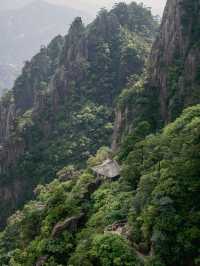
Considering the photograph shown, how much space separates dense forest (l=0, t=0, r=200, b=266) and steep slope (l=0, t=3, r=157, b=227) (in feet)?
0.72

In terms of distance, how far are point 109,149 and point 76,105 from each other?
85.4ft

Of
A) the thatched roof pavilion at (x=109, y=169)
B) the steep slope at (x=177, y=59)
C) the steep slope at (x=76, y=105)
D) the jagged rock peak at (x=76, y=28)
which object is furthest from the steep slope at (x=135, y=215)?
the jagged rock peak at (x=76, y=28)

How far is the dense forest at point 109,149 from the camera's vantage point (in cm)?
3119

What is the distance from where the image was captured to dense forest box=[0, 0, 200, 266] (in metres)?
31.2

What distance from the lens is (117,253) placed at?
30.0 metres

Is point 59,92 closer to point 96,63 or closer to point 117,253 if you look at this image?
point 96,63

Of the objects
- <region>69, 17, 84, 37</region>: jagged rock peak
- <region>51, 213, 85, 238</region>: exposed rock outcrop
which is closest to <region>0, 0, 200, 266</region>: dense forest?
<region>51, 213, 85, 238</region>: exposed rock outcrop

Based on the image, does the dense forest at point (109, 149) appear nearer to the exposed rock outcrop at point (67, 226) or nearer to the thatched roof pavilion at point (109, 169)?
the exposed rock outcrop at point (67, 226)

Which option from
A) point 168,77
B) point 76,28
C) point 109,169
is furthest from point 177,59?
point 76,28

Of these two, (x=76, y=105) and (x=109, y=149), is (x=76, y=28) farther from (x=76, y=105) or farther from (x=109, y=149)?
(x=109, y=149)

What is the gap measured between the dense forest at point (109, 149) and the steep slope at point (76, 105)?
220 mm

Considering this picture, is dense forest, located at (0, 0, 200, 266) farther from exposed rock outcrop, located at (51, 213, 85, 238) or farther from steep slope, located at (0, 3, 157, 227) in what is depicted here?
Answer: steep slope, located at (0, 3, 157, 227)

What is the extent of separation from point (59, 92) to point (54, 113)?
504 centimetres

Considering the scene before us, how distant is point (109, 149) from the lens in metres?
70.6
